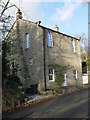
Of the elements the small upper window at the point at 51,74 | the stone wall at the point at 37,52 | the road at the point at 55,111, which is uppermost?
the stone wall at the point at 37,52

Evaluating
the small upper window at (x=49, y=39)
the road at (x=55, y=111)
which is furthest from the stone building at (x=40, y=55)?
the road at (x=55, y=111)

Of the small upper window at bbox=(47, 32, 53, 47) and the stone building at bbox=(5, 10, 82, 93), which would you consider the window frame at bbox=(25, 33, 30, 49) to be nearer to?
the stone building at bbox=(5, 10, 82, 93)

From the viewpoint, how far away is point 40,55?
1800 centimetres

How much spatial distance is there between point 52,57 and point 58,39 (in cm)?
307

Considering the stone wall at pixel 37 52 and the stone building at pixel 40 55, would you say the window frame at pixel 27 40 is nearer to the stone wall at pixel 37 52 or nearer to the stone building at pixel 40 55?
the stone building at pixel 40 55

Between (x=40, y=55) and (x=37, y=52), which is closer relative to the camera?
(x=40, y=55)

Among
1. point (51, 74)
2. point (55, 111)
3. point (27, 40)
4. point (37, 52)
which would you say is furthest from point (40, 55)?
point (55, 111)

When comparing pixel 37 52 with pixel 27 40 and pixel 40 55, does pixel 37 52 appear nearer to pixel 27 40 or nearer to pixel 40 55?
pixel 40 55

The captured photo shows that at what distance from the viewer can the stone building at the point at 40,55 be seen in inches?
714

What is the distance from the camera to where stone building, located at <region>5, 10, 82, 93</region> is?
18141mm

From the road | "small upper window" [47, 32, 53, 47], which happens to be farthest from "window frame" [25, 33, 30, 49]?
the road

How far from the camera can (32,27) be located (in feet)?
64.0

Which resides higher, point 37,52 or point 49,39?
point 49,39

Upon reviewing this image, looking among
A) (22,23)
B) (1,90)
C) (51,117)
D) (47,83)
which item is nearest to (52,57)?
(47,83)
